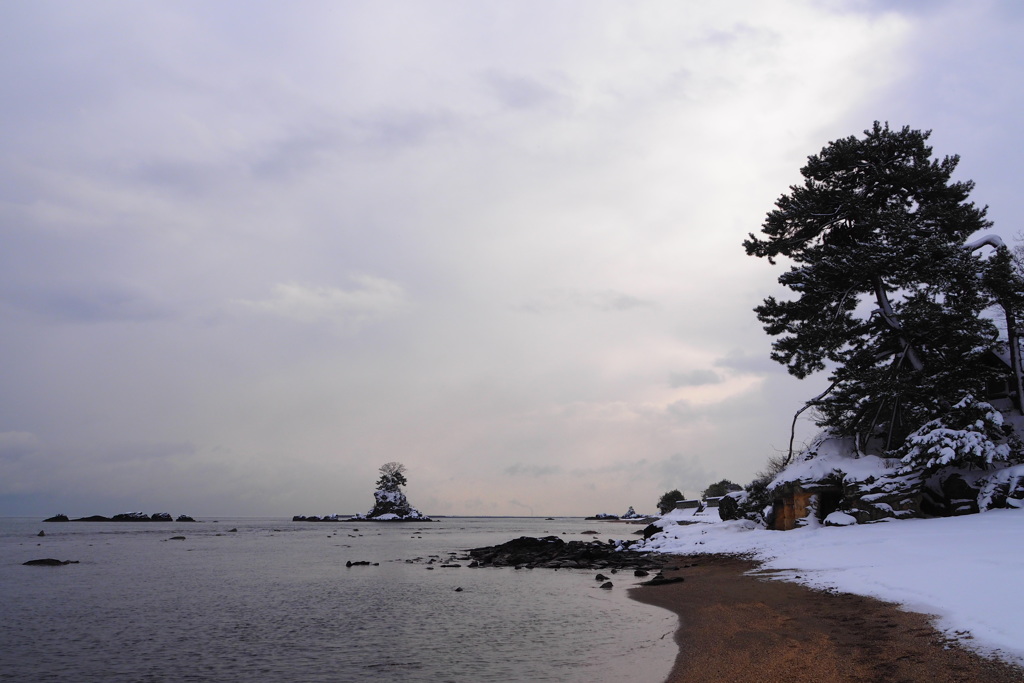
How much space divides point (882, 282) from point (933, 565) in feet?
73.0

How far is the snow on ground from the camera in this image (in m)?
11.4

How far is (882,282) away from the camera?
34.5 meters

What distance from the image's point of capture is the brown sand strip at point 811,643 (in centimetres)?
1015

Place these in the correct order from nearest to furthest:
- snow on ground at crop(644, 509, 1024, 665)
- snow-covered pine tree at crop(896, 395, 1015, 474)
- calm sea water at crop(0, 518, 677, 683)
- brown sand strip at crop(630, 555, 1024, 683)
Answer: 1. brown sand strip at crop(630, 555, 1024, 683)
2. snow on ground at crop(644, 509, 1024, 665)
3. calm sea water at crop(0, 518, 677, 683)
4. snow-covered pine tree at crop(896, 395, 1015, 474)

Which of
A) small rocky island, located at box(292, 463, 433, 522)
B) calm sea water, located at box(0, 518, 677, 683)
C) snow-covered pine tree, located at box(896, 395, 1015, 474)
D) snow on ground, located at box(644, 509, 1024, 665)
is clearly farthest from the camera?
small rocky island, located at box(292, 463, 433, 522)

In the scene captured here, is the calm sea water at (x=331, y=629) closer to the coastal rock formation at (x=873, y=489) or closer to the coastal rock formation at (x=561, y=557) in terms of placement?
the coastal rock formation at (x=561, y=557)

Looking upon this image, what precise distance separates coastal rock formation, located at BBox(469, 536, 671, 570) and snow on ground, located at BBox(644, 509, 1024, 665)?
6588mm

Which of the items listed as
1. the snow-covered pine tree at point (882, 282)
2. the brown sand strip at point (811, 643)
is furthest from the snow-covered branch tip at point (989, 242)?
the brown sand strip at point (811, 643)

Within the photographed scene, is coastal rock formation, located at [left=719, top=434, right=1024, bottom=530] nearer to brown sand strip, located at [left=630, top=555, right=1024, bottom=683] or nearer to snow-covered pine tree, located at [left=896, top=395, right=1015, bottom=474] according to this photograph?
snow-covered pine tree, located at [left=896, top=395, right=1015, bottom=474]

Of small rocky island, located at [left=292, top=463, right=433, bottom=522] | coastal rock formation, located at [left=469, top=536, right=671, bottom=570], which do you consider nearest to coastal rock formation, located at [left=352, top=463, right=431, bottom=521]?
small rocky island, located at [left=292, top=463, right=433, bottom=522]

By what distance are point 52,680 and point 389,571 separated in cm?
2667

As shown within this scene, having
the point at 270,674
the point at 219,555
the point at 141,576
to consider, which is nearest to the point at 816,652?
the point at 270,674

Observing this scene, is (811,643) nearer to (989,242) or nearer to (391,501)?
(989,242)

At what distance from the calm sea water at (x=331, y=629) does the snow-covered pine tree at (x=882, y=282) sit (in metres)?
16.0
